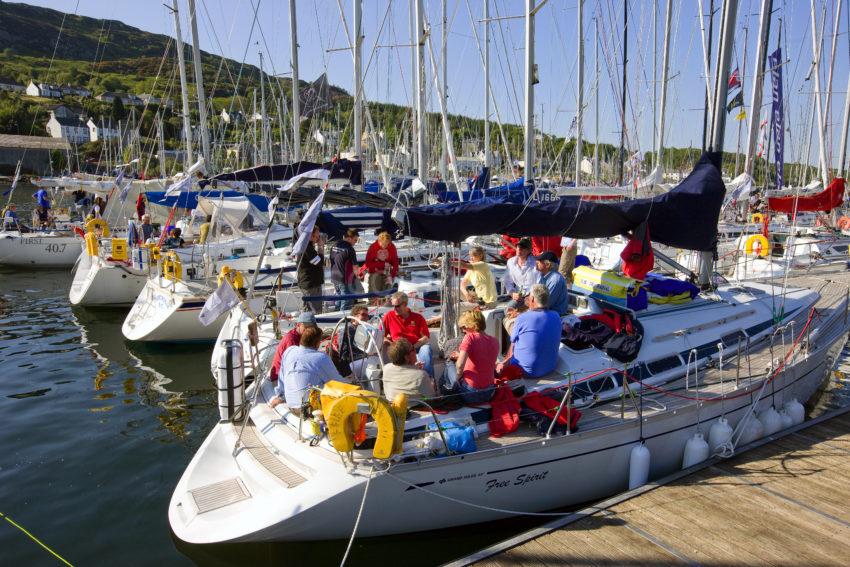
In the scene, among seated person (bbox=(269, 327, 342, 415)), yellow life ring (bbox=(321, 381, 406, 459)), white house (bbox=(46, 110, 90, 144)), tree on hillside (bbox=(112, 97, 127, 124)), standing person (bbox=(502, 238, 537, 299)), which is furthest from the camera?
white house (bbox=(46, 110, 90, 144))

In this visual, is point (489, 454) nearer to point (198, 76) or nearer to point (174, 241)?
point (174, 241)

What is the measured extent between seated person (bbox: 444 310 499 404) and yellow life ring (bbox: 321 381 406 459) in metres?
1.04

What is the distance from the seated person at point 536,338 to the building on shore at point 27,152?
281ft

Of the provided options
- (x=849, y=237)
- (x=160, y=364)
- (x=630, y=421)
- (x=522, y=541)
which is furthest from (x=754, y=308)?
(x=849, y=237)

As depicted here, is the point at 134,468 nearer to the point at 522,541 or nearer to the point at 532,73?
the point at 522,541

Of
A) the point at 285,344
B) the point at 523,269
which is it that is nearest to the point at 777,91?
the point at 523,269

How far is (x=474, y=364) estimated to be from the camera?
561 cm

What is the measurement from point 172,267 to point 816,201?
15.8 meters

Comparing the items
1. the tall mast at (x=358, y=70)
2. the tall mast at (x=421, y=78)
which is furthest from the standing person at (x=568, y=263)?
the tall mast at (x=358, y=70)

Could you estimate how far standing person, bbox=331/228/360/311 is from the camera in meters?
9.52

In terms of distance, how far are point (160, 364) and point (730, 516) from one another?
10178mm

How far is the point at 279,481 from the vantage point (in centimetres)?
500

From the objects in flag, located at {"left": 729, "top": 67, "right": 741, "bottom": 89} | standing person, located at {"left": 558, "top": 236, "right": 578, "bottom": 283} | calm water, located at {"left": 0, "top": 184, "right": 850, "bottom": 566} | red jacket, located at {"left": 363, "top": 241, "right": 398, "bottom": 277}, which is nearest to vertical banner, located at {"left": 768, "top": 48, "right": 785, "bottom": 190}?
flag, located at {"left": 729, "top": 67, "right": 741, "bottom": 89}

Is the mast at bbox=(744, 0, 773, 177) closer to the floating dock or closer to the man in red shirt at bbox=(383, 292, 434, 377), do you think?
the floating dock
